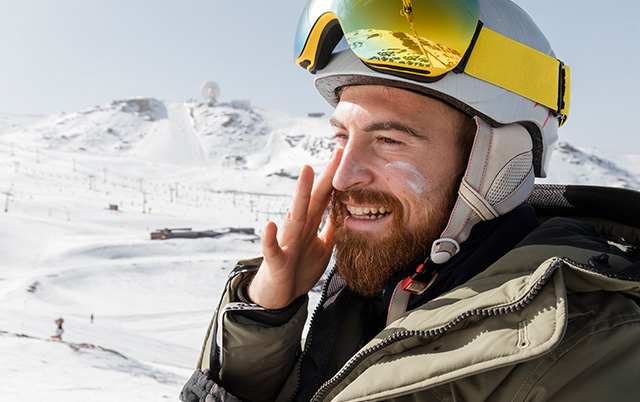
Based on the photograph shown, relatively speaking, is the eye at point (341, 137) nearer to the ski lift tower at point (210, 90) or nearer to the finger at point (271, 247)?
the finger at point (271, 247)

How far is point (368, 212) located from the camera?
2.32m

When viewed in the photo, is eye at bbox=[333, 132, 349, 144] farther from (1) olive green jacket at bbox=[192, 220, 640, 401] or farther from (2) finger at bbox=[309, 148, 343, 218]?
(1) olive green jacket at bbox=[192, 220, 640, 401]

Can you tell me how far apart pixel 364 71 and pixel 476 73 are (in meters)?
0.57

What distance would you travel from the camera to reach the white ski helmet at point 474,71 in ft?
7.13

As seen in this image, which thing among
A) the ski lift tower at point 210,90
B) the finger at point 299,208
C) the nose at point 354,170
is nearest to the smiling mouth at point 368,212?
the nose at point 354,170

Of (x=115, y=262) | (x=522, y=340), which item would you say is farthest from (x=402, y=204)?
(x=115, y=262)

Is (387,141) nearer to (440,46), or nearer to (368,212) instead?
(368,212)

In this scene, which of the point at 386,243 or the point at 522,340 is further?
the point at 386,243

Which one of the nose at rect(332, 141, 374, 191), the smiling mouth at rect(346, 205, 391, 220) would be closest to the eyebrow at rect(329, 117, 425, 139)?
the nose at rect(332, 141, 374, 191)

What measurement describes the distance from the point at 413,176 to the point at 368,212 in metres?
0.30

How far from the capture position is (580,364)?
129cm

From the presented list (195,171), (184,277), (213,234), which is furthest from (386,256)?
(195,171)

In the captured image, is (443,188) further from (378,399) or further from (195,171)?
(195,171)

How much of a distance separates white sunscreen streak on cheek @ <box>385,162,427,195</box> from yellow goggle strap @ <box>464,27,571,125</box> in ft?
1.84
